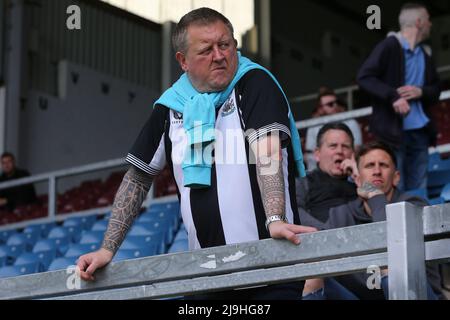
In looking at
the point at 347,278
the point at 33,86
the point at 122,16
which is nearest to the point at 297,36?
the point at 122,16

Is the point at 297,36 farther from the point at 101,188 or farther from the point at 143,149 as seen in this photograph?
the point at 143,149

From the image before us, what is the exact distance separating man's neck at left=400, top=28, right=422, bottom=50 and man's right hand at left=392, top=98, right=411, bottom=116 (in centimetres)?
41

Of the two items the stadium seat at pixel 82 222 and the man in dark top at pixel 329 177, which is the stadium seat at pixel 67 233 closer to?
the stadium seat at pixel 82 222

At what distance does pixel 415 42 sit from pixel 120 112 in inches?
341

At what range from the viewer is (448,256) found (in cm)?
228

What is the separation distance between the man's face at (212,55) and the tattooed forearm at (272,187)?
29cm

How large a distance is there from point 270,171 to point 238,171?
120mm

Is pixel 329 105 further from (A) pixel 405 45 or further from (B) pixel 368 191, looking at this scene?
(B) pixel 368 191

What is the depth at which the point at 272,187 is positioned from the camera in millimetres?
2836

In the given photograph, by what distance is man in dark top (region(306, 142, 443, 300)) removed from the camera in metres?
4.29

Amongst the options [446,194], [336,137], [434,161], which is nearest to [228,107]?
[336,137]

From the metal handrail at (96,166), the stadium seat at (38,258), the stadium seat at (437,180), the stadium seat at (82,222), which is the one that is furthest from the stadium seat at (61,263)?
the stadium seat at (437,180)

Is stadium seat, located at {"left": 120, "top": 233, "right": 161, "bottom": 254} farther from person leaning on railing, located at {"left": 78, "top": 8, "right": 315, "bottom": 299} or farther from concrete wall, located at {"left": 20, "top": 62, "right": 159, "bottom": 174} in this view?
concrete wall, located at {"left": 20, "top": 62, "right": 159, "bottom": 174}

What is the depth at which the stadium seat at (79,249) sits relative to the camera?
7279 mm
